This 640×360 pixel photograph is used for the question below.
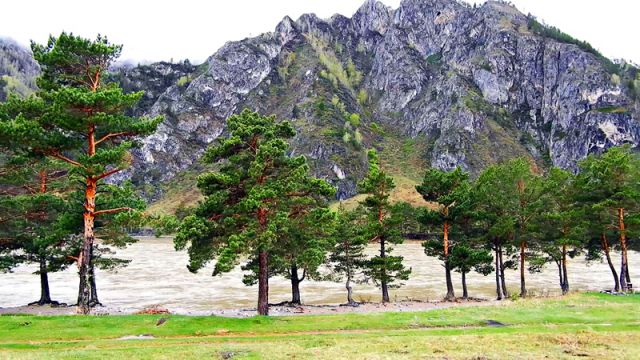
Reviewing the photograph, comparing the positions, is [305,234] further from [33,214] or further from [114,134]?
[33,214]

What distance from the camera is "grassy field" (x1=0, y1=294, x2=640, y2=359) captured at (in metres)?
17.3

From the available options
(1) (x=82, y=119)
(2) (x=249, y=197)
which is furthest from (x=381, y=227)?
(1) (x=82, y=119)

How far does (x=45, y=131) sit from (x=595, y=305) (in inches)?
1453

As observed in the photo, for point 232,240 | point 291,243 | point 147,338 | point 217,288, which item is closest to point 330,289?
point 217,288

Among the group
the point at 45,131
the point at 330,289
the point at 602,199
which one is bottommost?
the point at 330,289

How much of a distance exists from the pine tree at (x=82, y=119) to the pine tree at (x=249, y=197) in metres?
4.98

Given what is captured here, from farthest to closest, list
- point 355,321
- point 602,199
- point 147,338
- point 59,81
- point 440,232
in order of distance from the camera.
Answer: point 440,232 < point 602,199 < point 59,81 < point 355,321 < point 147,338

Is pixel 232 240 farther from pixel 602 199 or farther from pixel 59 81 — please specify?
pixel 602 199

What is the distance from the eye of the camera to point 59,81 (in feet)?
99.8

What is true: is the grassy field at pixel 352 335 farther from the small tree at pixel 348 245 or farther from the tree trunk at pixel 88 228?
the small tree at pixel 348 245

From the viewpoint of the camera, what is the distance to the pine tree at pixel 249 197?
1105 inches

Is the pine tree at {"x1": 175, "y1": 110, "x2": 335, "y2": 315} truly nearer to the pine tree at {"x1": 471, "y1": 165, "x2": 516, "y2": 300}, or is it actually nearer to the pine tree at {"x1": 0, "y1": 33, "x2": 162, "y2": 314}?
the pine tree at {"x1": 0, "y1": 33, "x2": 162, "y2": 314}

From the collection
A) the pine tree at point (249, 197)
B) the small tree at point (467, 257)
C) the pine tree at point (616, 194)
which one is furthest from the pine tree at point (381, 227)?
the pine tree at point (616, 194)

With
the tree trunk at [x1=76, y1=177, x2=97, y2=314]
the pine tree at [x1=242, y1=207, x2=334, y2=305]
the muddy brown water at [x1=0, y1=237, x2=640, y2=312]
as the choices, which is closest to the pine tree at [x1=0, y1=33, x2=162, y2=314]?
the tree trunk at [x1=76, y1=177, x2=97, y2=314]
